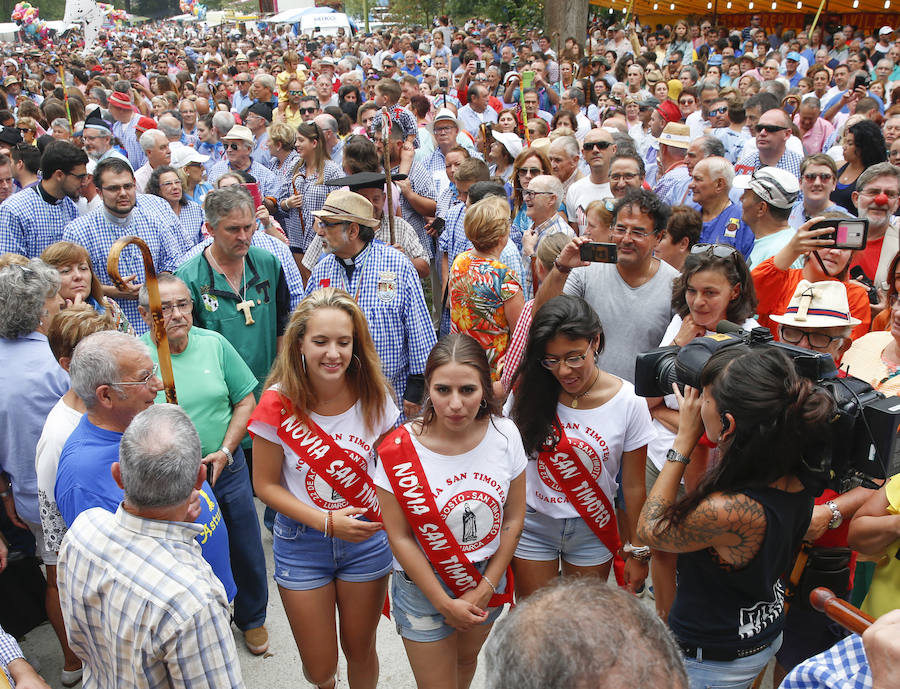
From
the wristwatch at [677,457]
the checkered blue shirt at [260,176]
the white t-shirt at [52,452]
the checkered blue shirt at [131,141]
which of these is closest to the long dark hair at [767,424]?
the wristwatch at [677,457]

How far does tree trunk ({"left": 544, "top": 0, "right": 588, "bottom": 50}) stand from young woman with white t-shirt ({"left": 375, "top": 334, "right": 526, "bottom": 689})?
2000cm

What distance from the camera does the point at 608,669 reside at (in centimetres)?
121

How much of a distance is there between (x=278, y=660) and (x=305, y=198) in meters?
4.04

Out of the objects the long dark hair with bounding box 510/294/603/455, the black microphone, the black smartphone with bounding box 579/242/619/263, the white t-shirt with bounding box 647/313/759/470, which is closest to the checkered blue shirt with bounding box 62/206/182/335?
the black smartphone with bounding box 579/242/619/263

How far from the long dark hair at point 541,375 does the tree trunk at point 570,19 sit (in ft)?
64.3

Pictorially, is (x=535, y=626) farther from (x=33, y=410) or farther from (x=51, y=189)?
(x=51, y=189)

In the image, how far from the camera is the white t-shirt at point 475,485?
2.58 metres

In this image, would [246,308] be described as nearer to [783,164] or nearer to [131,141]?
[783,164]

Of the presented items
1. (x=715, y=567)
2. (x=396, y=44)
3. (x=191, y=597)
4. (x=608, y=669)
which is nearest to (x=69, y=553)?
(x=191, y=597)

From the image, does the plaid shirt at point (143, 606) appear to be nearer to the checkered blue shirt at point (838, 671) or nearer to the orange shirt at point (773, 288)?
the checkered blue shirt at point (838, 671)

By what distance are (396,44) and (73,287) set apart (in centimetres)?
2063

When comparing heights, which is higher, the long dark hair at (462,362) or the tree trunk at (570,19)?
the tree trunk at (570,19)

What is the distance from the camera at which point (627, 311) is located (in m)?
3.70

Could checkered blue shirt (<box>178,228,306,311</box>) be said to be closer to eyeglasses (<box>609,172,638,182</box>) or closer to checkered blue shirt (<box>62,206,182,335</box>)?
checkered blue shirt (<box>62,206,182,335</box>)
